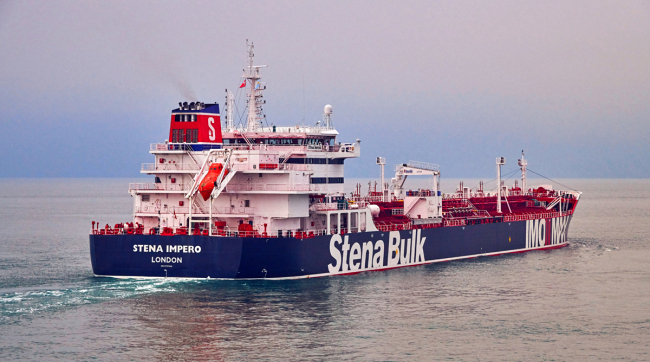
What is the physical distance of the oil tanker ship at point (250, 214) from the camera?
117 feet

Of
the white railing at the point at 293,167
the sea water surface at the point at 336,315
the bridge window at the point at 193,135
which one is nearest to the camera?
the sea water surface at the point at 336,315

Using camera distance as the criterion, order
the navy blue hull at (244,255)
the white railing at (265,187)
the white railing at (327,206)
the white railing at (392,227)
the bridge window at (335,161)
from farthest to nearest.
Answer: the white railing at (392,227) → the bridge window at (335,161) → the white railing at (327,206) → the white railing at (265,187) → the navy blue hull at (244,255)

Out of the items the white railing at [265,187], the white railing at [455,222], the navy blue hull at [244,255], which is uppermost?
the white railing at [265,187]

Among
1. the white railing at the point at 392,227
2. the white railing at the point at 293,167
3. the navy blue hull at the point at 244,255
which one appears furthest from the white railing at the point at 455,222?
the white railing at the point at 293,167

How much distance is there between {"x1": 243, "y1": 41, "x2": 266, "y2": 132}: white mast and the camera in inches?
1711

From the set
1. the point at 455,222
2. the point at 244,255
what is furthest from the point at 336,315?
the point at 455,222

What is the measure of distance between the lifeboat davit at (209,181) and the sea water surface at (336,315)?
402 cm

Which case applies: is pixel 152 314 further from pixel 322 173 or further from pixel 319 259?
pixel 322 173

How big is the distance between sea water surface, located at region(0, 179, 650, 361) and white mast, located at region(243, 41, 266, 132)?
32.9ft

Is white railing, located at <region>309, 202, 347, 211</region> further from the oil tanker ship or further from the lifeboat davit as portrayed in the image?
the lifeboat davit

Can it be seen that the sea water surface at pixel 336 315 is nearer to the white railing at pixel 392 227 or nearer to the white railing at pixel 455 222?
the white railing at pixel 392 227

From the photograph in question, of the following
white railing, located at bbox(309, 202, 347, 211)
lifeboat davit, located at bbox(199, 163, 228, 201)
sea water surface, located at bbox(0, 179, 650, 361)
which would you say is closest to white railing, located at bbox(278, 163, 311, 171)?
white railing, located at bbox(309, 202, 347, 211)

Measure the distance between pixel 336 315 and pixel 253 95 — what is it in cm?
1655

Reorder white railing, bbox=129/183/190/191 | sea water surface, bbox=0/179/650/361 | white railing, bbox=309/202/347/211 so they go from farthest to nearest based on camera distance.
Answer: white railing, bbox=309/202/347/211
white railing, bbox=129/183/190/191
sea water surface, bbox=0/179/650/361
